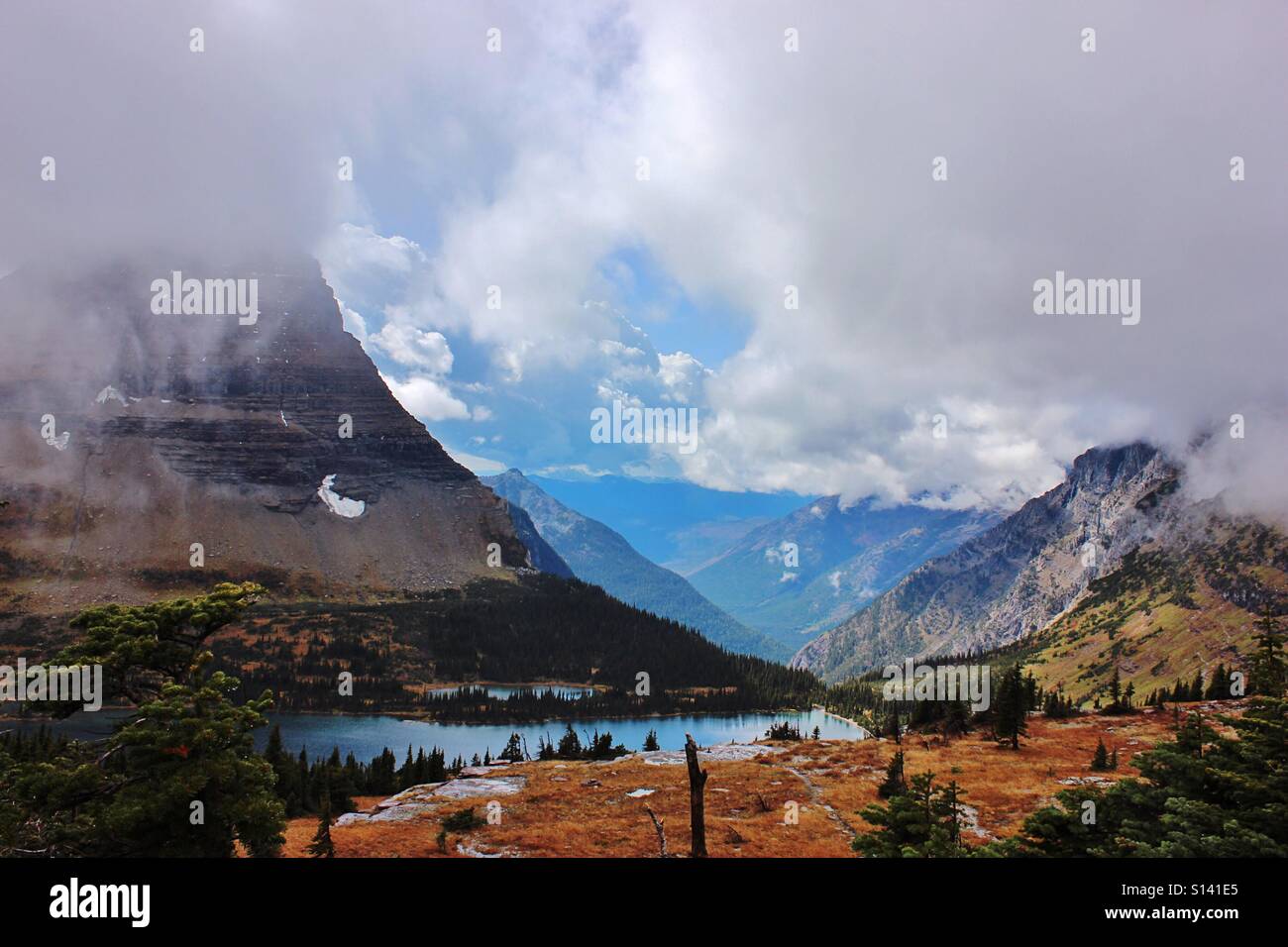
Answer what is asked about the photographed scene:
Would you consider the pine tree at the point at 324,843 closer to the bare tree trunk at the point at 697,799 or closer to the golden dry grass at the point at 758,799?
the golden dry grass at the point at 758,799

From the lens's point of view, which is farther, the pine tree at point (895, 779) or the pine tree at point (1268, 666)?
the pine tree at point (895, 779)

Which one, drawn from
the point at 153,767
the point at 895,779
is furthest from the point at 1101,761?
the point at 153,767

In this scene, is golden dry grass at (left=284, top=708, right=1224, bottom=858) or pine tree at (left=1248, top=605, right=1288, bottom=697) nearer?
pine tree at (left=1248, top=605, right=1288, bottom=697)

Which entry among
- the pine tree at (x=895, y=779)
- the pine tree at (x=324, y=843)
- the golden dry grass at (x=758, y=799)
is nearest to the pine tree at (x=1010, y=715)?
the golden dry grass at (x=758, y=799)

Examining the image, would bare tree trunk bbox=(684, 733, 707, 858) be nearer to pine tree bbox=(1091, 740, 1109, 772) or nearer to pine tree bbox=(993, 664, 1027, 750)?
pine tree bbox=(1091, 740, 1109, 772)

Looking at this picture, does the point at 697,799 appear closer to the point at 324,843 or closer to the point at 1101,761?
the point at 324,843

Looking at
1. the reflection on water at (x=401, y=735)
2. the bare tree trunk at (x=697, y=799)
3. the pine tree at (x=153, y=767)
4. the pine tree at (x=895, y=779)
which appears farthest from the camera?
the reflection on water at (x=401, y=735)

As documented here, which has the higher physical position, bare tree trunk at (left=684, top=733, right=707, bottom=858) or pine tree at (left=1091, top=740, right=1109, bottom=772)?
bare tree trunk at (left=684, top=733, right=707, bottom=858)

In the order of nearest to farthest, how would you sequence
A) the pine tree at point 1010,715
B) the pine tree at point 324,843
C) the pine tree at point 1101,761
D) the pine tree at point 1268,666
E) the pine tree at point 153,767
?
the pine tree at point 153,767 → the pine tree at point 1268,666 → the pine tree at point 324,843 → the pine tree at point 1101,761 → the pine tree at point 1010,715

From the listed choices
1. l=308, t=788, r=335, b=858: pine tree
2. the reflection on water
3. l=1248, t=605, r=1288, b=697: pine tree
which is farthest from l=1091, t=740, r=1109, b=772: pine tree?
the reflection on water
